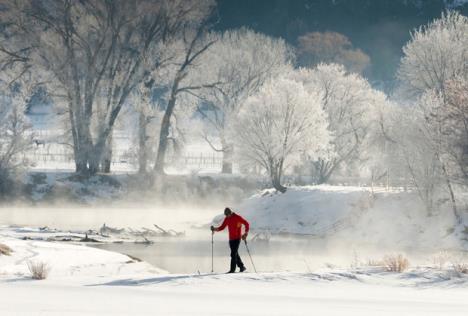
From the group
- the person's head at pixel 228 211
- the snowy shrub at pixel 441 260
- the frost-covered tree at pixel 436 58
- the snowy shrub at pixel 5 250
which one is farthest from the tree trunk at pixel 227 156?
the person's head at pixel 228 211

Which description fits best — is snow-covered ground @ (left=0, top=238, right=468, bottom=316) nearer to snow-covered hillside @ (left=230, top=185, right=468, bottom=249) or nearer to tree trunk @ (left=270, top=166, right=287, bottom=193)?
snow-covered hillside @ (left=230, top=185, right=468, bottom=249)

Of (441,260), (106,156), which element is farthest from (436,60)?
(441,260)

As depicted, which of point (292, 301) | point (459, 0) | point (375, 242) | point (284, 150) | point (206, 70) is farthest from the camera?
point (459, 0)

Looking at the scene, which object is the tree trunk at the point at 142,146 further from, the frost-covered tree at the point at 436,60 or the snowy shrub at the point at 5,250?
the snowy shrub at the point at 5,250

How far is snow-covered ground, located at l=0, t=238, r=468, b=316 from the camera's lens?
1338 centimetres

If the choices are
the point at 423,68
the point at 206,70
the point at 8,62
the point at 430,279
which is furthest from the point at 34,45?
the point at 430,279

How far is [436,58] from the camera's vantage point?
59.0m

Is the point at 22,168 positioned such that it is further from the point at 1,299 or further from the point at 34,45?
the point at 1,299

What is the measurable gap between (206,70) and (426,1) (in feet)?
231

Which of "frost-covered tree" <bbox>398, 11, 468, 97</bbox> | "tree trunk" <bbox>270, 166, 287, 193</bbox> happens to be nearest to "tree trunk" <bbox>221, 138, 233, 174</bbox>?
"tree trunk" <bbox>270, 166, 287, 193</bbox>

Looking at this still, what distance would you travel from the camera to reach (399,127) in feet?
165

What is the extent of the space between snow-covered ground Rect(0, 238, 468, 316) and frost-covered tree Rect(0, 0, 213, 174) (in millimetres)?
41220

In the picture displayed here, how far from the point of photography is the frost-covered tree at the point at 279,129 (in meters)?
58.8

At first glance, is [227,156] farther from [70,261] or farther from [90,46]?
[70,261]
